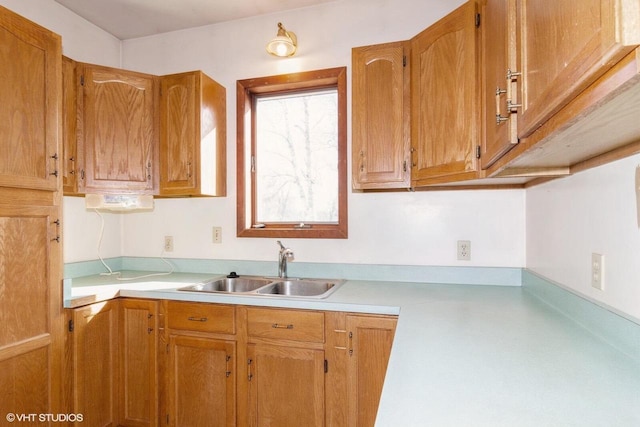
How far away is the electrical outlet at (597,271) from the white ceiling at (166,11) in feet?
6.85

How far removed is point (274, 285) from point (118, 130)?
138cm

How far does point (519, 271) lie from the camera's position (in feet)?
6.34

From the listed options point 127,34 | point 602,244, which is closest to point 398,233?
point 602,244

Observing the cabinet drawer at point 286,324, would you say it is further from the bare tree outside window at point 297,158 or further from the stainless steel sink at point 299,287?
the bare tree outside window at point 297,158

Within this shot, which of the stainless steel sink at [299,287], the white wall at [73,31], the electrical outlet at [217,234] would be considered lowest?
the stainless steel sink at [299,287]

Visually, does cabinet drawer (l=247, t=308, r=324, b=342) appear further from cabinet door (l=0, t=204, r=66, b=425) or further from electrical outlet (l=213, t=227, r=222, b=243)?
cabinet door (l=0, t=204, r=66, b=425)

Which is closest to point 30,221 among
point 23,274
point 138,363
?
point 23,274

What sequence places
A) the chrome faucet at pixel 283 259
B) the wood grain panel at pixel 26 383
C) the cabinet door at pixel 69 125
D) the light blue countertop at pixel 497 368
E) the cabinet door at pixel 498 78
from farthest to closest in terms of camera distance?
the chrome faucet at pixel 283 259
the cabinet door at pixel 69 125
the wood grain panel at pixel 26 383
the cabinet door at pixel 498 78
the light blue countertop at pixel 497 368

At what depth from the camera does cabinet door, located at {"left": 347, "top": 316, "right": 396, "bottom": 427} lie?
5.26 ft

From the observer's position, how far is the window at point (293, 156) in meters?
2.28

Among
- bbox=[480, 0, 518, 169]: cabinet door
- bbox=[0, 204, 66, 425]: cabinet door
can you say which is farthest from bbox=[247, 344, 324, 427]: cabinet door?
bbox=[480, 0, 518, 169]: cabinet door

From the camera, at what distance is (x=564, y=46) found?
614mm

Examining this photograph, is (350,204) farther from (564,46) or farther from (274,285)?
(564,46)

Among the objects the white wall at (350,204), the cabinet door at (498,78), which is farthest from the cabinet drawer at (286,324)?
the cabinet door at (498,78)
